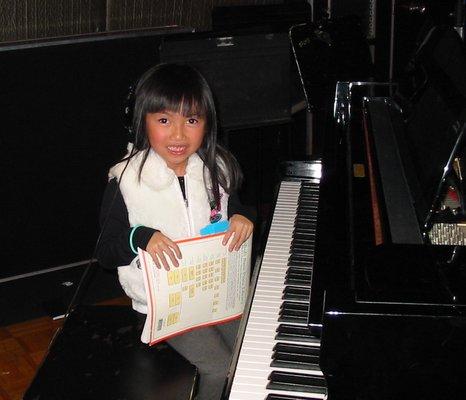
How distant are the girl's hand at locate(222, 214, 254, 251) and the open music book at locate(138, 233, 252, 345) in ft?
0.06

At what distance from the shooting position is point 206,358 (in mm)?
1813

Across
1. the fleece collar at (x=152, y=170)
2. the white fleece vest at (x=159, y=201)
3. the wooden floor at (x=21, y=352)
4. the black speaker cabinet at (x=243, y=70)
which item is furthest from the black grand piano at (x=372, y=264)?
the wooden floor at (x=21, y=352)

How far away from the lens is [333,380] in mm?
1206

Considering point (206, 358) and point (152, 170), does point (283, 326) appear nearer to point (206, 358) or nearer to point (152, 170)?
point (206, 358)

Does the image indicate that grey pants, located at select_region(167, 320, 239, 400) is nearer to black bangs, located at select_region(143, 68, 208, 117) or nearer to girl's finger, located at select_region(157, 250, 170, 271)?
girl's finger, located at select_region(157, 250, 170, 271)

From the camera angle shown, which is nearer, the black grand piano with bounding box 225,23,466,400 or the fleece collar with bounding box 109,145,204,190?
the black grand piano with bounding box 225,23,466,400

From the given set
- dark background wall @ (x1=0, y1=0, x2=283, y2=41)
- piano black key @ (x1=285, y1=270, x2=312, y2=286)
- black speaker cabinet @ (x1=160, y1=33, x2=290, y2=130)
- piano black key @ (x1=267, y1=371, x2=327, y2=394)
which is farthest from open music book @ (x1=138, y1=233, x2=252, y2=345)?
dark background wall @ (x1=0, y1=0, x2=283, y2=41)

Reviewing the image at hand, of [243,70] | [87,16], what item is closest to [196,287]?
[243,70]

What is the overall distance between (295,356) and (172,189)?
0.62 meters

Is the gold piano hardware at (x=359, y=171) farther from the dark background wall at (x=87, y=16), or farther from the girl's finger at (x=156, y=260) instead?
the dark background wall at (x=87, y=16)

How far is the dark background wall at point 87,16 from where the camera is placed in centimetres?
289

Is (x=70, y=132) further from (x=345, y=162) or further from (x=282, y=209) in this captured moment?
(x=345, y=162)

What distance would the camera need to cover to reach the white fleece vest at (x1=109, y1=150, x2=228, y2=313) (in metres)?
1.83

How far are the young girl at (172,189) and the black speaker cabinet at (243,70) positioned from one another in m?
1.04
